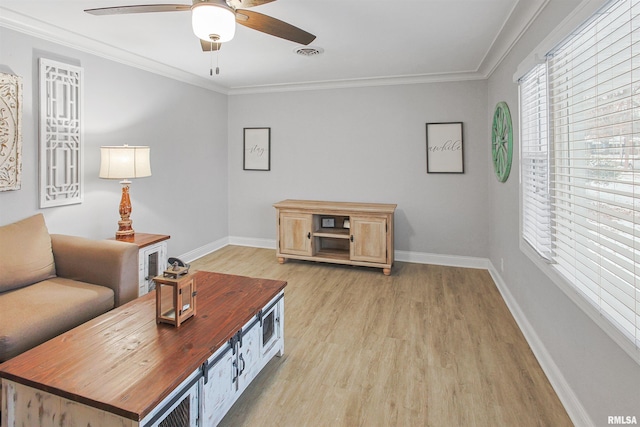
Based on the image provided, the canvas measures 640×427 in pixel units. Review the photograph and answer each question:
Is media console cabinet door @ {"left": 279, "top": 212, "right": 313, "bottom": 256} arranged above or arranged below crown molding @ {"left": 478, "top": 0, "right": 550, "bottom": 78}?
below

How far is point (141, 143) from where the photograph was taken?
3.85 meters

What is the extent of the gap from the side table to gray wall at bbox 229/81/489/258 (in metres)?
2.09

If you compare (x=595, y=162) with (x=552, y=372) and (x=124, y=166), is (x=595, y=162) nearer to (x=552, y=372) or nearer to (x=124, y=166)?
(x=552, y=372)

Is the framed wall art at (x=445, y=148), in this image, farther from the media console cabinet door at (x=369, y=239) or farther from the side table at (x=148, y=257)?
the side table at (x=148, y=257)

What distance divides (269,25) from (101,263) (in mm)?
2023

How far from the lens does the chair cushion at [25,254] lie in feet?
7.63

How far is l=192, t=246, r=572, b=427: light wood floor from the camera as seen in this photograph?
72.6 inches

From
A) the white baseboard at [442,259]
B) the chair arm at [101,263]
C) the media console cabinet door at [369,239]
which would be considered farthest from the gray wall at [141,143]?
the white baseboard at [442,259]

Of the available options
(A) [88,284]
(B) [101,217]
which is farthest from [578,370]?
(B) [101,217]

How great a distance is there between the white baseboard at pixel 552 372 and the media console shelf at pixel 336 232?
1.45 metres

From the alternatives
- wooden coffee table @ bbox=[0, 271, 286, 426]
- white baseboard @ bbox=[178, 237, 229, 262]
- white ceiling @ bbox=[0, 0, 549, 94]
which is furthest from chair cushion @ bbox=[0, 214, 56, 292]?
white baseboard @ bbox=[178, 237, 229, 262]

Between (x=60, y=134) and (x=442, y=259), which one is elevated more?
(x=60, y=134)

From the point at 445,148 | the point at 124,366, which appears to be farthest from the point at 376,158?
the point at 124,366

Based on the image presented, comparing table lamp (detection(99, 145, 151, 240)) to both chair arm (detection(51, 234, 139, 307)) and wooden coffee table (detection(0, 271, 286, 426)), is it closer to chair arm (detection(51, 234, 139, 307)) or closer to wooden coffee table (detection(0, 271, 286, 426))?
chair arm (detection(51, 234, 139, 307))
